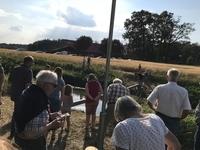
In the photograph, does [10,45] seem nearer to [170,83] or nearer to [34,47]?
[34,47]

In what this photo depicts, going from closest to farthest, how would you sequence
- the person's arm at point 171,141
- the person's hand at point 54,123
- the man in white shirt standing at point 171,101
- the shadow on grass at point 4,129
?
the person's arm at point 171,141 < the person's hand at point 54,123 < the man in white shirt standing at point 171,101 < the shadow on grass at point 4,129

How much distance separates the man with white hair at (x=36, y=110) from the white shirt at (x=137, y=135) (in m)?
1.18

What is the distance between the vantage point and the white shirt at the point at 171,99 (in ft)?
27.4

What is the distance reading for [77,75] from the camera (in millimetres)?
37125

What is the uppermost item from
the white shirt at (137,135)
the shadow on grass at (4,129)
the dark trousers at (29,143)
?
the white shirt at (137,135)

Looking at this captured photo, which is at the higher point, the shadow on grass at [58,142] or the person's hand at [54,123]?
the person's hand at [54,123]

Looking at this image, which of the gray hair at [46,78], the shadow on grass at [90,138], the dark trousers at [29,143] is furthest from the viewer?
the shadow on grass at [90,138]

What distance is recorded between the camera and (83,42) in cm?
10181

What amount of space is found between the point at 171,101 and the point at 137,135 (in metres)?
3.82

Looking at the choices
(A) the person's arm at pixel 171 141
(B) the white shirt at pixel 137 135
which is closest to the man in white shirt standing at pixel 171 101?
(A) the person's arm at pixel 171 141

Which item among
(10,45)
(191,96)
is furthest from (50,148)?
(10,45)

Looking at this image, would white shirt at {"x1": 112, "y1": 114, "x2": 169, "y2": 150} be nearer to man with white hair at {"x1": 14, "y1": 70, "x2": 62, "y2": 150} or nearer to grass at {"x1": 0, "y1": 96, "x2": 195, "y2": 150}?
man with white hair at {"x1": 14, "y1": 70, "x2": 62, "y2": 150}

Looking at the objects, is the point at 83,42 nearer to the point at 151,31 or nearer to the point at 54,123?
the point at 151,31

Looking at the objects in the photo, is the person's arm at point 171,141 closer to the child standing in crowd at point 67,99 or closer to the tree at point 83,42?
the child standing in crowd at point 67,99
